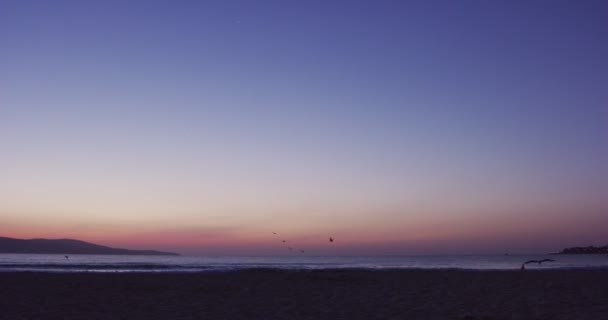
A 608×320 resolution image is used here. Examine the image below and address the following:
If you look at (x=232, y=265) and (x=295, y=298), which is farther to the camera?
(x=232, y=265)

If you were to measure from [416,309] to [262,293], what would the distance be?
7.19 m

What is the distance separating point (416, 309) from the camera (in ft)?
54.2

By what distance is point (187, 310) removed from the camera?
656 inches

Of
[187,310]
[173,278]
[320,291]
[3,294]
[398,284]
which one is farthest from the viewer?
[173,278]

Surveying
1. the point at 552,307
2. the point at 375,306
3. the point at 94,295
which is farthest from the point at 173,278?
the point at 552,307

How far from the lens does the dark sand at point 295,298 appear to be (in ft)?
51.6

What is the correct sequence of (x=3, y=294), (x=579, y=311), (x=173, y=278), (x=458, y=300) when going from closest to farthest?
(x=579, y=311)
(x=458, y=300)
(x=3, y=294)
(x=173, y=278)

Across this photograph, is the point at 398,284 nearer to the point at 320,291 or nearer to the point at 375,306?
the point at 320,291

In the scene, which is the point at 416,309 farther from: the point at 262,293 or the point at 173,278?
the point at 173,278

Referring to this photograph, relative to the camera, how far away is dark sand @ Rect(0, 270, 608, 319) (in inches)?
619

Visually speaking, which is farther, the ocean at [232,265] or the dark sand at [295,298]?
the ocean at [232,265]

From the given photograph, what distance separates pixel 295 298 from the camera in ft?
64.3

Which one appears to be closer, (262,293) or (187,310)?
(187,310)

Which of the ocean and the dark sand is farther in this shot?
the ocean
